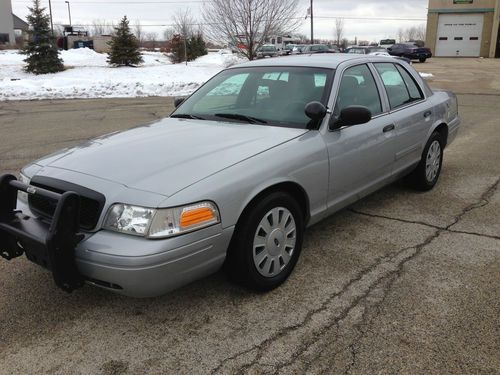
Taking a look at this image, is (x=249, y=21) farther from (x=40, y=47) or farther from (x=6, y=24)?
(x=6, y=24)

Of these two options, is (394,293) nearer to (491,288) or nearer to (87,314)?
(491,288)

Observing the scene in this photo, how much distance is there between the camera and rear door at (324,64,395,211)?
368 centimetres

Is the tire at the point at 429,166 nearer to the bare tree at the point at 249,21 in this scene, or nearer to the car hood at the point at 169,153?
the car hood at the point at 169,153

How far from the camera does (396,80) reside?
4.79m

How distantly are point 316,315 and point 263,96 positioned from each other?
191 centimetres

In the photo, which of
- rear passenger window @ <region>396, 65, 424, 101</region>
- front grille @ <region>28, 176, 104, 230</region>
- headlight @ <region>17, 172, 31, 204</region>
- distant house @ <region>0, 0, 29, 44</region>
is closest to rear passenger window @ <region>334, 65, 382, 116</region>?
rear passenger window @ <region>396, 65, 424, 101</region>

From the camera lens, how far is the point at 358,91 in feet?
13.5

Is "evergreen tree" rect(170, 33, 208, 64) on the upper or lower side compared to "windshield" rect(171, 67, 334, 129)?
upper

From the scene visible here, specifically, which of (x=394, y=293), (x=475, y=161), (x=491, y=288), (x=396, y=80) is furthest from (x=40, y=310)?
(x=475, y=161)

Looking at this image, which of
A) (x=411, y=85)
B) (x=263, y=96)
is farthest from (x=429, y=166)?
(x=263, y=96)

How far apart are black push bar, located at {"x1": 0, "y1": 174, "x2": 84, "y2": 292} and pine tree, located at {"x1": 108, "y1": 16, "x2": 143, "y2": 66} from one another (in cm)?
2739

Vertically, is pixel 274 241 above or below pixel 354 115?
below

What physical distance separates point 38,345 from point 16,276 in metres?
0.99

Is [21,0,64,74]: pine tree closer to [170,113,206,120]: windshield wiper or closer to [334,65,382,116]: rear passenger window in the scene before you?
[170,113,206,120]: windshield wiper
